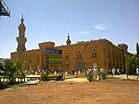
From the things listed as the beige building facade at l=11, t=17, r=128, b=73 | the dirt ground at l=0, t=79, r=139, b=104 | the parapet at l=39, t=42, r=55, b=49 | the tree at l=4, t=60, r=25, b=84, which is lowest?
the dirt ground at l=0, t=79, r=139, b=104

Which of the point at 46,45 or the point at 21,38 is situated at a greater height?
the point at 21,38

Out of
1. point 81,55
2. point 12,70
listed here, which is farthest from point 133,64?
point 12,70

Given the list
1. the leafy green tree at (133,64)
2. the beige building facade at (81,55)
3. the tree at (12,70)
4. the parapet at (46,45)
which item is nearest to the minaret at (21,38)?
the beige building facade at (81,55)

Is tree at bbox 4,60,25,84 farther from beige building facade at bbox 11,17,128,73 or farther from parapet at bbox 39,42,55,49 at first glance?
parapet at bbox 39,42,55,49

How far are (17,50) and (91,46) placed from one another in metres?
27.5

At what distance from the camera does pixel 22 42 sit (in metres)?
75.9

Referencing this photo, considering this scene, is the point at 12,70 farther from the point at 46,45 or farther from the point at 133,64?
the point at 46,45

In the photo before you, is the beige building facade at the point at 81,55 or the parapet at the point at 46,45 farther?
the parapet at the point at 46,45

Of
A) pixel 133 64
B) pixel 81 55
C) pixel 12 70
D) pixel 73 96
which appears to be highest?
pixel 81 55

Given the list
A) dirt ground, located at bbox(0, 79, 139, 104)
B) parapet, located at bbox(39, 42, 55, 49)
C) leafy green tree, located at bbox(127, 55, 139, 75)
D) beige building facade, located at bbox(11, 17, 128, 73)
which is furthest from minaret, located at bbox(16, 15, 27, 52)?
dirt ground, located at bbox(0, 79, 139, 104)

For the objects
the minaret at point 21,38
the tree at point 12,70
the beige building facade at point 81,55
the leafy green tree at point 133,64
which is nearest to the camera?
the tree at point 12,70

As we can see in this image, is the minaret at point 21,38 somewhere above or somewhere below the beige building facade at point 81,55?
above

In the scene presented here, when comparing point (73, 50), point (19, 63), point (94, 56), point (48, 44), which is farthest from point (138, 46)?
point (19, 63)

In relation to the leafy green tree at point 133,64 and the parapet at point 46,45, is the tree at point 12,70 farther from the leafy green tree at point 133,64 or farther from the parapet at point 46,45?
the parapet at point 46,45
